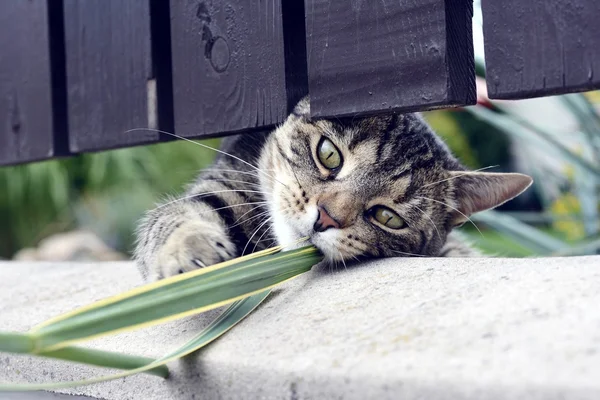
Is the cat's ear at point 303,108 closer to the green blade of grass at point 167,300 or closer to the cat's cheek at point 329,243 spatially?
the cat's cheek at point 329,243

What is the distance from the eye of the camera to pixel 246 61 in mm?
1641

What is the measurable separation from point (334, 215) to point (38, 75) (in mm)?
1168

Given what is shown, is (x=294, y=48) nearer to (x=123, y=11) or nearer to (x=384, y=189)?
(x=384, y=189)

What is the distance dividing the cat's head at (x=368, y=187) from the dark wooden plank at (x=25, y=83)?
78 cm

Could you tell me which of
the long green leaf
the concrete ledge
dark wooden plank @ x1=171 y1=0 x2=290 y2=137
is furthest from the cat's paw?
the long green leaf

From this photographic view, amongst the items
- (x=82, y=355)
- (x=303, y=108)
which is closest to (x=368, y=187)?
(x=303, y=108)

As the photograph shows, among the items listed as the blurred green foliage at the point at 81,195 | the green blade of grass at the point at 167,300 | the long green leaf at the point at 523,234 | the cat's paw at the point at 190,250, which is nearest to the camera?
the green blade of grass at the point at 167,300

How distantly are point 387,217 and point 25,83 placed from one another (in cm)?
131

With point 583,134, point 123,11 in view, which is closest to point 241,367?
point 123,11

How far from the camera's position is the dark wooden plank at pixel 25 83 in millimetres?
2100

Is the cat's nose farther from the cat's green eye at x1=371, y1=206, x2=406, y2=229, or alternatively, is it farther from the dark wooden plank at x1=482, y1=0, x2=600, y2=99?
the dark wooden plank at x1=482, y1=0, x2=600, y2=99

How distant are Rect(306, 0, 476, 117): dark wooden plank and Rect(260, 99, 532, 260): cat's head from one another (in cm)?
18

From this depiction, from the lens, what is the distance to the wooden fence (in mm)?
1232

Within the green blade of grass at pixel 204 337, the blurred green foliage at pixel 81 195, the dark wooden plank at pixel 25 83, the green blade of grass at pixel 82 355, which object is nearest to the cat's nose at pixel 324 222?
the green blade of grass at pixel 204 337
